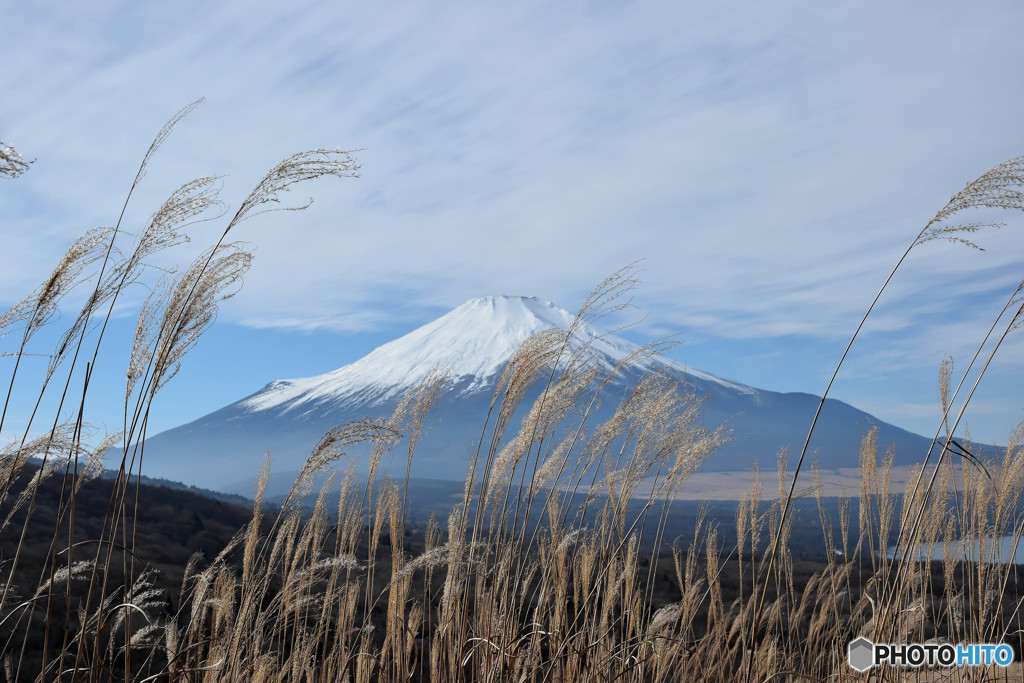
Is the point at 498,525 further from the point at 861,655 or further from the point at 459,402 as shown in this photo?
the point at 459,402

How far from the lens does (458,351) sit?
148 metres

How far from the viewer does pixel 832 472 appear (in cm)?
12506

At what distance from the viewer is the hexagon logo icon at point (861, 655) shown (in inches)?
102

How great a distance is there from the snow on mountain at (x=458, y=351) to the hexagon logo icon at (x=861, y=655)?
12399cm

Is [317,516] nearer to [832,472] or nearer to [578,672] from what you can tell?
[578,672]

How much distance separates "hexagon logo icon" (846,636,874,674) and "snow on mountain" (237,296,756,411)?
123990 millimetres

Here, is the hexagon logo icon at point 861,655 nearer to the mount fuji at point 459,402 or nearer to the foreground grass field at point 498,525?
the foreground grass field at point 498,525

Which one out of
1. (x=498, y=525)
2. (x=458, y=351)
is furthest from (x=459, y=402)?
(x=498, y=525)

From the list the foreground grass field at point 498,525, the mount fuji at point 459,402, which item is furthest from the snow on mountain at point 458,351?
the foreground grass field at point 498,525

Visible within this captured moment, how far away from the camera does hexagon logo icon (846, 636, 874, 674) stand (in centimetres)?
258

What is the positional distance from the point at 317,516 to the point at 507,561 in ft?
4.22

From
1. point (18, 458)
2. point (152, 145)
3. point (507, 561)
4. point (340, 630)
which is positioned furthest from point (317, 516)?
point (152, 145)

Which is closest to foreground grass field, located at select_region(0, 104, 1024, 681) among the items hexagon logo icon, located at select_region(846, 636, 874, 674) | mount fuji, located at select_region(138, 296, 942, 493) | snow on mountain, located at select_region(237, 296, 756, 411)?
hexagon logo icon, located at select_region(846, 636, 874, 674)

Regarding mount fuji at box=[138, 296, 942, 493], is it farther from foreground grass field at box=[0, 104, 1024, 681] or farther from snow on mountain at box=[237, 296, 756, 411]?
foreground grass field at box=[0, 104, 1024, 681]
